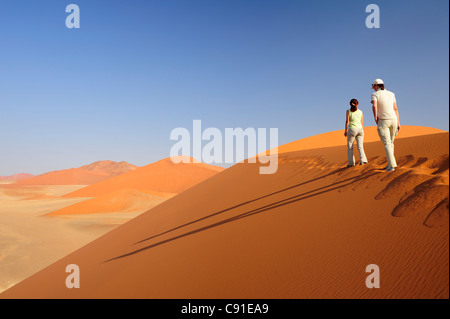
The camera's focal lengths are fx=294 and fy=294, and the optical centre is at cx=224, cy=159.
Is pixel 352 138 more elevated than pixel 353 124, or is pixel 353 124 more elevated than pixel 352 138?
pixel 353 124

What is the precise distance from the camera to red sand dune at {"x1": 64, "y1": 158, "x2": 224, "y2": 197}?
55438 millimetres

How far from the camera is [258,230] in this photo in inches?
220

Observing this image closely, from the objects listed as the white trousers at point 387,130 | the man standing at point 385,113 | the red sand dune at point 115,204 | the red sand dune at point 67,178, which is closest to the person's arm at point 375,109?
the man standing at point 385,113

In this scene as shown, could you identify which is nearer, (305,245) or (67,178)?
(305,245)

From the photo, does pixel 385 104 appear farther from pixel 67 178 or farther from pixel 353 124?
pixel 67 178

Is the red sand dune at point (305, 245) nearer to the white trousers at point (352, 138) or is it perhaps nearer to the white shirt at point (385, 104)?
the white trousers at point (352, 138)

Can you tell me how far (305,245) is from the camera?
4469 millimetres

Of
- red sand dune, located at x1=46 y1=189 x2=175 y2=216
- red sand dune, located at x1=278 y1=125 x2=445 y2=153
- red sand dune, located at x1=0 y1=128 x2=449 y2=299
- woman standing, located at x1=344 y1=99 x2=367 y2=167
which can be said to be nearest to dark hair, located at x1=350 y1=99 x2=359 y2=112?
woman standing, located at x1=344 y1=99 x2=367 y2=167

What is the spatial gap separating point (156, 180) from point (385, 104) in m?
54.9

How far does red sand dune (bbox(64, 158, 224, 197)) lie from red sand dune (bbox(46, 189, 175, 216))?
17136 millimetres

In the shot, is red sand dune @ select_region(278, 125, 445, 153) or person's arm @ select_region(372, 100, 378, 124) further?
red sand dune @ select_region(278, 125, 445, 153)

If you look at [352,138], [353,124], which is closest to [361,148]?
[352,138]

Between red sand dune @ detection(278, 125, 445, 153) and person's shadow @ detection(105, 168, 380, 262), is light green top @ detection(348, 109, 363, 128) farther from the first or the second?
red sand dune @ detection(278, 125, 445, 153)
